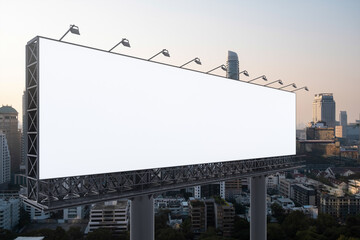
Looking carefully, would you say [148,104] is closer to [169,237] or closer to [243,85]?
[243,85]

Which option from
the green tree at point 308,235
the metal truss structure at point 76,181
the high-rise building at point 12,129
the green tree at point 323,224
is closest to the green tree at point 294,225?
the green tree at point 323,224

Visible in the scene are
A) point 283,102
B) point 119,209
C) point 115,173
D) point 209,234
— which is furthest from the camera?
point 119,209

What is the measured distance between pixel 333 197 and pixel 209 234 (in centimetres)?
4325

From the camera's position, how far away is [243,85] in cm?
2369

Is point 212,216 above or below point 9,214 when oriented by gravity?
above

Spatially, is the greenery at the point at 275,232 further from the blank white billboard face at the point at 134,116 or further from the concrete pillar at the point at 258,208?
the blank white billboard face at the point at 134,116

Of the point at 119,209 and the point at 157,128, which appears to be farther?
the point at 119,209

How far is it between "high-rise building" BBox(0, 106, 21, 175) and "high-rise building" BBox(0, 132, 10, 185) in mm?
11961

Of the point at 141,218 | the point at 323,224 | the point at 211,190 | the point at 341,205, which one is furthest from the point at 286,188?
the point at 141,218

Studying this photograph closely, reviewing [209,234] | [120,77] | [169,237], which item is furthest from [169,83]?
[209,234]

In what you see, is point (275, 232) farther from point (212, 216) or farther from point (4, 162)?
point (4, 162)

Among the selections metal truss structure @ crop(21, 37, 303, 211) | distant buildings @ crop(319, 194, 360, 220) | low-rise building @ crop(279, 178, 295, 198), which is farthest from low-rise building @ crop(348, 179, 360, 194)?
metal truss structure @ crop(21, 37, 303, 211)

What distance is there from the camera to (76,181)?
13.8m

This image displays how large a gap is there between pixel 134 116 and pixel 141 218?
577 centimetres
